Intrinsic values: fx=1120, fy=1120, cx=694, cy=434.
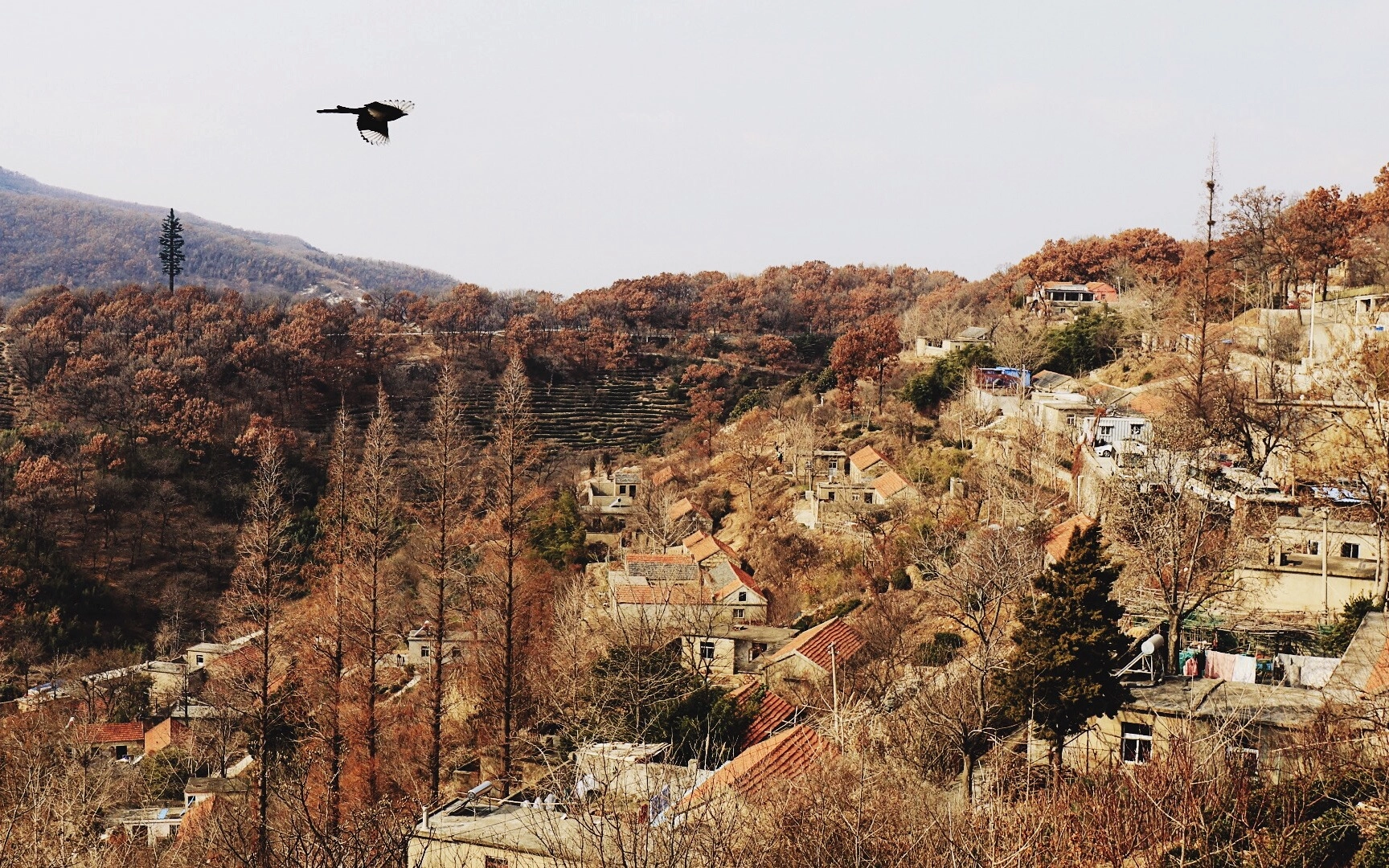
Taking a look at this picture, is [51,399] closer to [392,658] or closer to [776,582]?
Result: [392,658]

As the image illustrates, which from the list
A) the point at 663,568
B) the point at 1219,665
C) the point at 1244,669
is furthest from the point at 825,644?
the point at 1244,669

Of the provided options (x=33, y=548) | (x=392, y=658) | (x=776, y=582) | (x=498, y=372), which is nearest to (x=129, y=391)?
(x=33, y=548)

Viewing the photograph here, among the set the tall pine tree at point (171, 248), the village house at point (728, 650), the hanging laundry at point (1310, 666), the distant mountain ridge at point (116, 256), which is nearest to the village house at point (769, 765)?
the hanging laundry at point (1310, 666)

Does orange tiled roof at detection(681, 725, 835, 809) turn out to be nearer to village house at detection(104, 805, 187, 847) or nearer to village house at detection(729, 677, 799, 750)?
village house at detection(729, 677, 799, 750)

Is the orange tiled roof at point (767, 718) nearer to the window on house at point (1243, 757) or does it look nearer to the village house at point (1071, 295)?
the window on house at point (1243, 757)

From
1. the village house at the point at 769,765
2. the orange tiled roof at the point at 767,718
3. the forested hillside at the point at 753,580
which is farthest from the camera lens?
the orange tiled roof at the point at 767,718

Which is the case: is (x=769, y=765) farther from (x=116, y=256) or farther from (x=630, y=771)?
(x=116, y=256)

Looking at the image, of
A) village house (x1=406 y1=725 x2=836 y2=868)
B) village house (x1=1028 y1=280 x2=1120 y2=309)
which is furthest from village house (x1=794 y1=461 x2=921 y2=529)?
village house (x1=1028 y1=280 x2=1120 y2=309)
